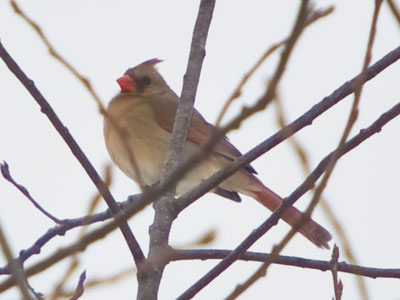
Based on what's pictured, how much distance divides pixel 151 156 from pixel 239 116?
11.1 feet

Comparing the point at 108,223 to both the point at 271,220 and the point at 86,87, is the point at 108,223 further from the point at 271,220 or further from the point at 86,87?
the point at 271,220

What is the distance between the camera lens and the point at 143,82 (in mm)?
5027

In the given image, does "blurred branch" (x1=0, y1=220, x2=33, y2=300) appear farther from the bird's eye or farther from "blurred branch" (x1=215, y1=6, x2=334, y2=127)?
the bird's eye

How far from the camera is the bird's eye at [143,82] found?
16.4 ft

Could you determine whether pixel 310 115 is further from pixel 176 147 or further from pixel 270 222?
pixel 176 147

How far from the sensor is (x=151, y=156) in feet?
14.2

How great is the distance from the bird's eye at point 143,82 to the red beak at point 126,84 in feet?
0.14

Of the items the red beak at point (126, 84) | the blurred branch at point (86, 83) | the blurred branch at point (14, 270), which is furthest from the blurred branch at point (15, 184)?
the red beak at point (126, 84)

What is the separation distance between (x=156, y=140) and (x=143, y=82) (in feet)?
2.39

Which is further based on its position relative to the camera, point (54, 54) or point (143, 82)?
point (143, 82)

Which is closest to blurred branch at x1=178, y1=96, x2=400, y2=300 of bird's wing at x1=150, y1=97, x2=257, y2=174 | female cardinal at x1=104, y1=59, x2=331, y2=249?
female cardinal at x1=104, y1=59, x2=331, y2=249

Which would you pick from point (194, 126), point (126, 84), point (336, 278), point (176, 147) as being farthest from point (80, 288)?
point (126, 84)

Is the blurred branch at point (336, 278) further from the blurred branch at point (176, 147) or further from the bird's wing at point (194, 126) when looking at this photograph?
the bird's wing at point (194, 126)

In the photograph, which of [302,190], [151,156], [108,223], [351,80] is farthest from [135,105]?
[108,223]
